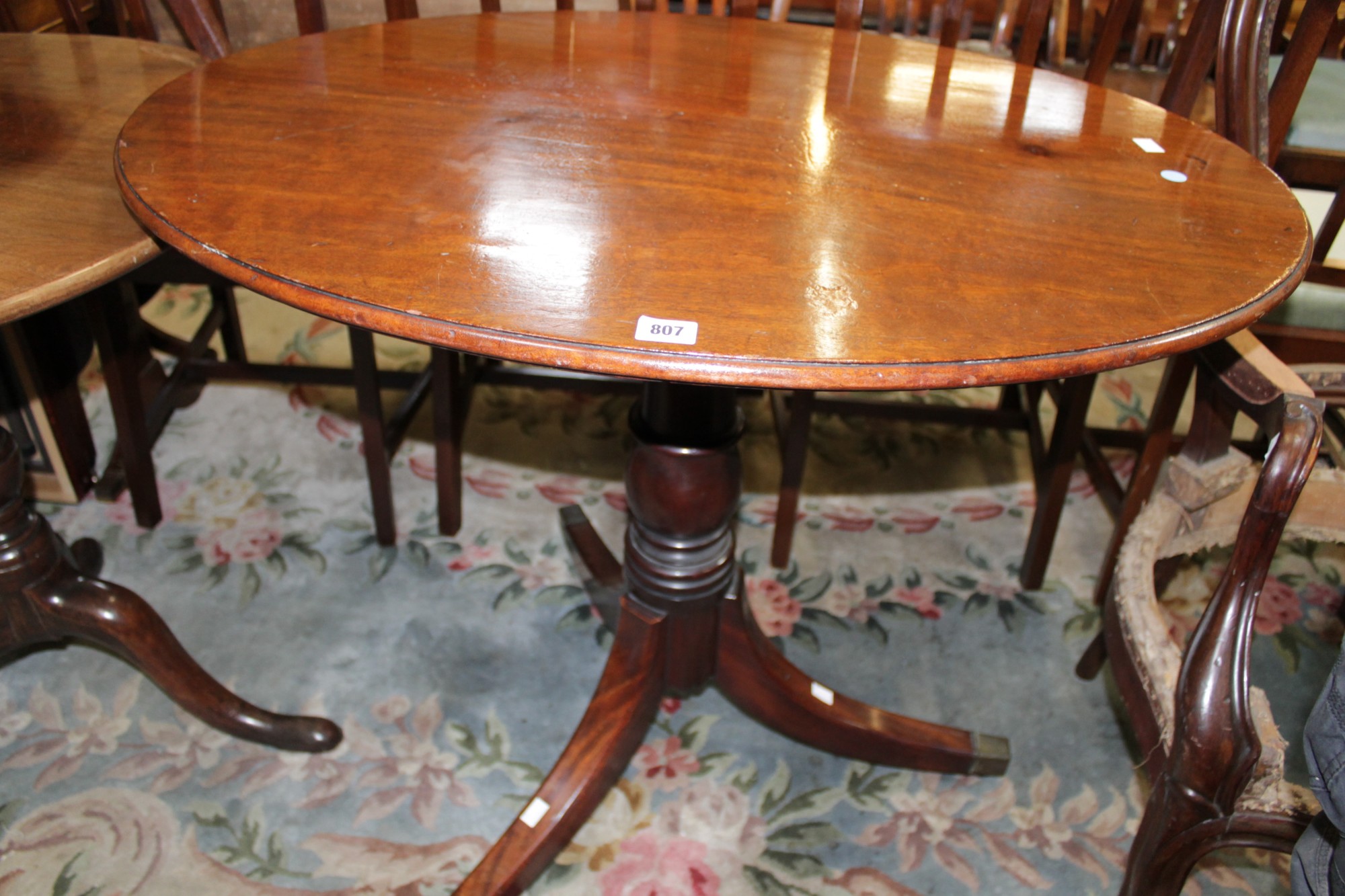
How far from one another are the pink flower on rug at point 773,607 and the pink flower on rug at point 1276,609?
0.69 m

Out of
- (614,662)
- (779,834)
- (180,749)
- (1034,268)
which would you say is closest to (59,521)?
(180,749)

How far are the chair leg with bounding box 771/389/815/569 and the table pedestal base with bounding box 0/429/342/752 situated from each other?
71 centimetres

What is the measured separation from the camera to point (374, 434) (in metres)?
1.54

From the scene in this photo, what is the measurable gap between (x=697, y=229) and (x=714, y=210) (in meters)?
0.04

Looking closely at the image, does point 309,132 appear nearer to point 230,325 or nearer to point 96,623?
point 96,623

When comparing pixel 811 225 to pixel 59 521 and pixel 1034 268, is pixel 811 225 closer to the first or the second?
pixel 1034 268

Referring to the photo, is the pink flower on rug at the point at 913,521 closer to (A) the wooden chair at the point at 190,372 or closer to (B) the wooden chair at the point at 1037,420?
(B) the wooden chair at the point at 1037,420

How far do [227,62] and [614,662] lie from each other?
0.81 metres

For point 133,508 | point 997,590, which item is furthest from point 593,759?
point 133,508

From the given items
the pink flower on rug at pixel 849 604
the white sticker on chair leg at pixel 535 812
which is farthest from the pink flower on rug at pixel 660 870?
the pink flower on rug at pixel 849 604

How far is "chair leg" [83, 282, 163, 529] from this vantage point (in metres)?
1.47

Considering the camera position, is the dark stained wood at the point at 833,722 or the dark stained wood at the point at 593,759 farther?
the dark stained wood at the point at 833,722

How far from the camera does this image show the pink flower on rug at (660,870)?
1.17 meters

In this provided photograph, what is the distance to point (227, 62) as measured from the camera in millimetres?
1150
